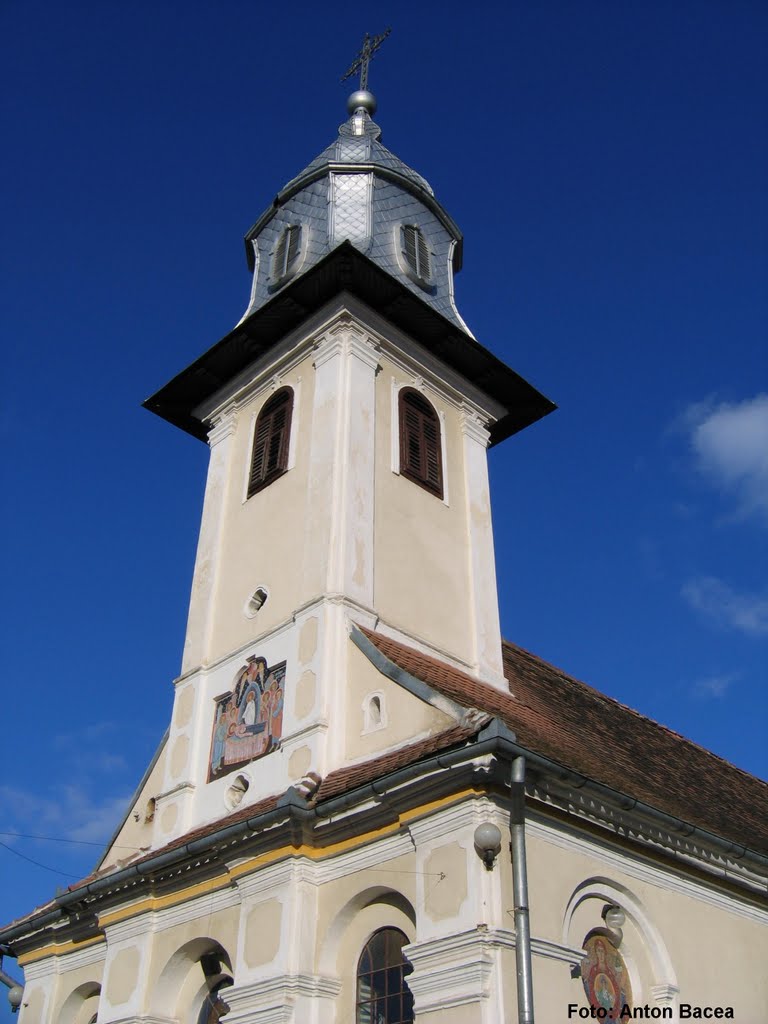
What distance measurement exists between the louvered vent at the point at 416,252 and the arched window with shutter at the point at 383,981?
11262 millimetres

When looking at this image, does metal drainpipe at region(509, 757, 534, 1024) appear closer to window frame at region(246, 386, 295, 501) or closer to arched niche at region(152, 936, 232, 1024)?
arched niche at region(152, 936, 232, 1024)

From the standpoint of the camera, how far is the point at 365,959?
35.9 ft

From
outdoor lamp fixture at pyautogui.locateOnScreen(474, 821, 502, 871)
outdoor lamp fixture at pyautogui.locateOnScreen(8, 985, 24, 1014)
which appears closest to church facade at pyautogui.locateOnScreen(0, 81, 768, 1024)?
outdoor lamp fixture at pyautogui.locateOnScreen(474, 821, 502, 871)

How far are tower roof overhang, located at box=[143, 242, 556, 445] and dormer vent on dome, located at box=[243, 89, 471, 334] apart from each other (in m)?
0.69

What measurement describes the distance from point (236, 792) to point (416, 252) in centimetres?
1015

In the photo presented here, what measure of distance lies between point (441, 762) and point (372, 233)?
11010 millimetres

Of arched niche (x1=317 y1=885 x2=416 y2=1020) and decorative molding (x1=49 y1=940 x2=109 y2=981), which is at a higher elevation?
decorative molding (x1=49 y1=940 x2=109 y2=981)

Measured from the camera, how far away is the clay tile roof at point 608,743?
12766 millimetres

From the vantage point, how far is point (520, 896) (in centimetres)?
975

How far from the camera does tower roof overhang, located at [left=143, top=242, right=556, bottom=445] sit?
54.4 feet

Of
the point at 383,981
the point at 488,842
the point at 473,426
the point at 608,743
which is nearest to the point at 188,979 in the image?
the point at 383,981

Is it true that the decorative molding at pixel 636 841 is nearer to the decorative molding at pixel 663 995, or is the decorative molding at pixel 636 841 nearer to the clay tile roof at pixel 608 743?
the clay tile roof at pixel 608 743

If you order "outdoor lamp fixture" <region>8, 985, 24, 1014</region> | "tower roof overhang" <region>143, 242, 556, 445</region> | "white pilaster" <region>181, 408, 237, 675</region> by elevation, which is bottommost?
"outdoor lamp fixture" <region>8, 985, 24, 1014</region>

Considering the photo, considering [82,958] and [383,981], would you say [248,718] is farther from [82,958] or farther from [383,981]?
[383,981]
